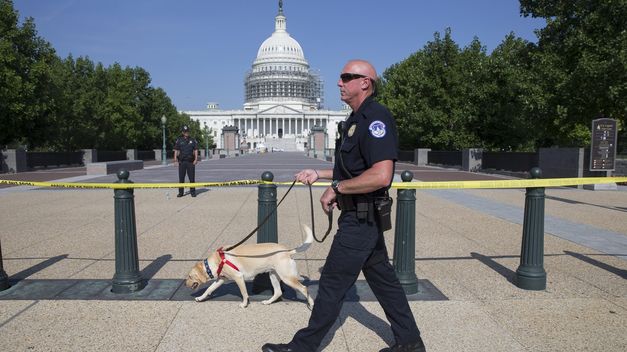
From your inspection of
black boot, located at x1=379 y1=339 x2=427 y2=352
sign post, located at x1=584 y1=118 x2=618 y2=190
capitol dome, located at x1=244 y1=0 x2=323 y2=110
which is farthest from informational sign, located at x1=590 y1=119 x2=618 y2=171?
capitol dome, located at x1=244 y1=0 x2=323 y2=110

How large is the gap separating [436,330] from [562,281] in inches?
94.3

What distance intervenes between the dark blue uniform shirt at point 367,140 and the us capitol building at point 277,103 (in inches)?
5939

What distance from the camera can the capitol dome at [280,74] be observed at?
161 m

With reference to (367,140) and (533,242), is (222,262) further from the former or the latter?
(533,242)

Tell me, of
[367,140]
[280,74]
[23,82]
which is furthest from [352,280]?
[280,74]

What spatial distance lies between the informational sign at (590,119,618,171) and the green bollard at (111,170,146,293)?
53.8ft

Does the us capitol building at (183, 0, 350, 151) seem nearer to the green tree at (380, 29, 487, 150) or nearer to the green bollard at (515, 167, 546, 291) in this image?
the green tree at (380, 29, 487, 150)

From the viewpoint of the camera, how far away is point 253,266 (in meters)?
4.30

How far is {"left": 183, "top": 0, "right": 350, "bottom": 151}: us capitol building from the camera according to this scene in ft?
520

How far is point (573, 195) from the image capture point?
48.5 feet

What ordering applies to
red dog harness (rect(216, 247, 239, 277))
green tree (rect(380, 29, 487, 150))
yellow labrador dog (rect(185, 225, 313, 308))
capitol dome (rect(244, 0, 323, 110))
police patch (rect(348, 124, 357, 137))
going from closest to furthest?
police patch (rect(348, 124, 357, 137)), yellow labrador dog (rect(185, 225, 313, 308)), red dog harness (rect(216, 247, 239, 277)), green tree (rect(380, 29, 487, 150)), capitol dome (rect(244, 0, 323, 110))

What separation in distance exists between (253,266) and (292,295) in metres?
0.78

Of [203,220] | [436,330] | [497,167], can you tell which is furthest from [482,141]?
[436,330]

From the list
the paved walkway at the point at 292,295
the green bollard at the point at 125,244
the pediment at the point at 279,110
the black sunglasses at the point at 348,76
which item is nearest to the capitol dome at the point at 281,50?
the pediment at the point at 279,110
